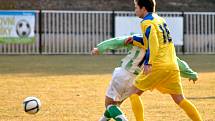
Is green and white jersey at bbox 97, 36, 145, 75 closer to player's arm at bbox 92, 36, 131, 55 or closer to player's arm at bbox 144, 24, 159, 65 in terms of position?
player's arm at bbox 92, 36, 131, 55

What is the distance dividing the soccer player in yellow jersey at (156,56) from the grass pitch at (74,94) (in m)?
2.21

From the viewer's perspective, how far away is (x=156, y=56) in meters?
8.55

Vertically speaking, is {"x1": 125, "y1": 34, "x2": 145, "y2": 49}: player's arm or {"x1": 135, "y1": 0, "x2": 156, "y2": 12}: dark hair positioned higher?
{"x1": 135, "y1": 0, "x2": 156, "y2": 12}: dark hair

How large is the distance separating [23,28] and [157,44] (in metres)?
24.6

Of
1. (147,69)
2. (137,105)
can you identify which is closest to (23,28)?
(137,105)

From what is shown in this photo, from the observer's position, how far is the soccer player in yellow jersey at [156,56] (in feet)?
28.0

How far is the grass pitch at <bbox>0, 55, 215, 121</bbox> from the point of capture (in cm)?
1143

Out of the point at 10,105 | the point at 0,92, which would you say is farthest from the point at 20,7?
the point at 10,105

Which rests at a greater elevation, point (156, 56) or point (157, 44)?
point (157, 44)

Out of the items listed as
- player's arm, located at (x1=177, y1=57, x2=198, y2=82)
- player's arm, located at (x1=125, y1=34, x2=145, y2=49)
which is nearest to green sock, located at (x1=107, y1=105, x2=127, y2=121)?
player's arm, located at (x1=125, y1=34, x2=145, y2=49)

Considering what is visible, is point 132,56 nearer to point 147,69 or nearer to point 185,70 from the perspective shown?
point 147,69

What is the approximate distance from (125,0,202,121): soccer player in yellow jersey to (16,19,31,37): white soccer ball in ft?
78.1

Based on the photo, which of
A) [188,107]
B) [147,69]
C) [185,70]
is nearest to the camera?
[147,69]

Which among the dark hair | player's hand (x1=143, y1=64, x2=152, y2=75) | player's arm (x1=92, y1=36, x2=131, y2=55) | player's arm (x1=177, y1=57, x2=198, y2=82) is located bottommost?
player's arm (x1=177, y1=57, x2=198, y2=82)
